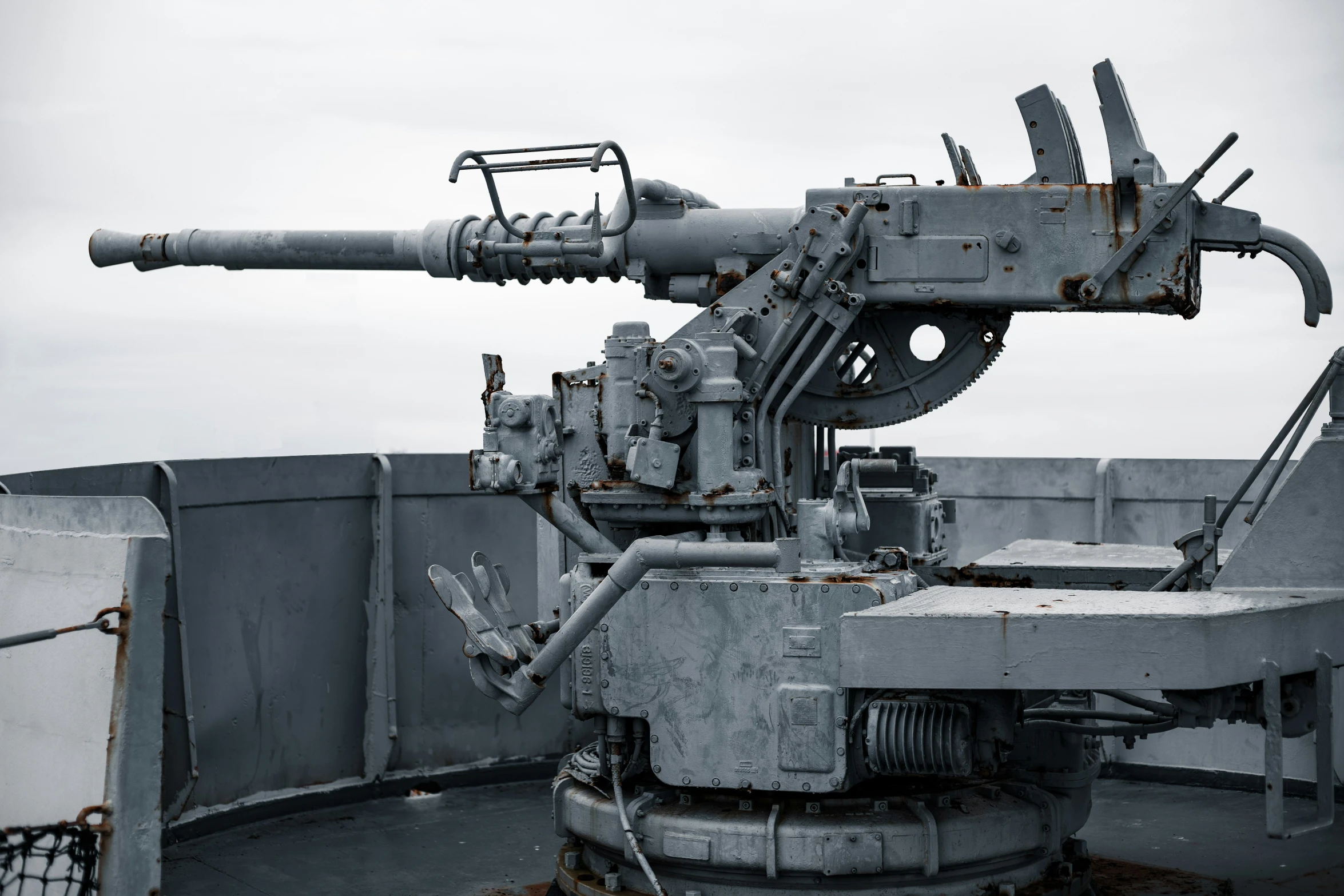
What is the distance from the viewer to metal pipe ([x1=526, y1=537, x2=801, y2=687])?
6.43 m

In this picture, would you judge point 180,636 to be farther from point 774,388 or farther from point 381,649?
point 774,388

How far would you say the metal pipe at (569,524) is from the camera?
7496 mm

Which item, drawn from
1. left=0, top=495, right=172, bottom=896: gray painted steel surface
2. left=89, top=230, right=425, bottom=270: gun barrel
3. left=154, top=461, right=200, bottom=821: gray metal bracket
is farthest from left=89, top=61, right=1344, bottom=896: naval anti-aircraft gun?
left=154, top=461, right=200, bottom=821: gray metal bracket

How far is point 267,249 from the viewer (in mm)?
9391

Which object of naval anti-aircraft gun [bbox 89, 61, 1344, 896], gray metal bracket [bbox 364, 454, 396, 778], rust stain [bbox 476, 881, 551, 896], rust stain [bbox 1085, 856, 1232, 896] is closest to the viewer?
naval anti-aircraft gun [bbox 89, 61, 1344, 896]

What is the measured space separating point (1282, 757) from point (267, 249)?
624 centimetres

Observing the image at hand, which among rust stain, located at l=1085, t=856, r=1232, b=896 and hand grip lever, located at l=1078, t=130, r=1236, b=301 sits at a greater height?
hand grip lever, located at l=1078, t=130, r=1236, b=301

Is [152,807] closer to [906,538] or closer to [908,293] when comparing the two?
[908,293]

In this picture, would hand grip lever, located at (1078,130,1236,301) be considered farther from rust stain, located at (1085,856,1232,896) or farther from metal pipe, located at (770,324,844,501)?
rust stain, located at (1085,856,1232,896)

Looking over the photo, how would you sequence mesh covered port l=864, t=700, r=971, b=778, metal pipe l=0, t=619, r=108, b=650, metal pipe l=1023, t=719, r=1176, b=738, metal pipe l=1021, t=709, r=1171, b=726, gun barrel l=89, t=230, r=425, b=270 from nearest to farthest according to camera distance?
metal pipe l=0, t=619, r=108, b=650 → mesh covered port l=864, t=700, r=971, b=778 → metal pipe l=1023, t=719, r=1176, b=738 → metal pipe l=1021, t=709, r=1171, b=726 → gun barrel l=89, t=230, r=425, b=270

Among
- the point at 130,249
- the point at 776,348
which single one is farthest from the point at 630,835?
the point at 130,249

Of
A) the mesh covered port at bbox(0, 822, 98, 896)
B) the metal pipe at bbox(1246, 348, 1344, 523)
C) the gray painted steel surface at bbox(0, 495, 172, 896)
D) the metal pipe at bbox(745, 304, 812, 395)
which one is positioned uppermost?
the metal pipe at bbox(745, 304, 812, 395)

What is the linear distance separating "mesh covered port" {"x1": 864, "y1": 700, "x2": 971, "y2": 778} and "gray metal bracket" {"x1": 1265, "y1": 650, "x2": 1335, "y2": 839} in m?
1.22

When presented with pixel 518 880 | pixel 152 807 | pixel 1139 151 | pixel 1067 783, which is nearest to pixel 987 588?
pixel 1067 783
